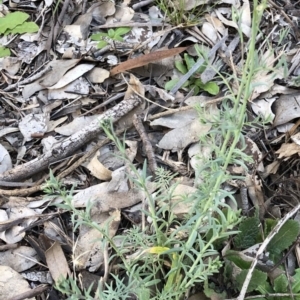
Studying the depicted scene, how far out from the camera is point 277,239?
1500 mm

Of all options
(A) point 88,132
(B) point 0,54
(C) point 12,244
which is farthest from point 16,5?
(C) point 12,244

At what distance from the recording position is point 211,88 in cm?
185

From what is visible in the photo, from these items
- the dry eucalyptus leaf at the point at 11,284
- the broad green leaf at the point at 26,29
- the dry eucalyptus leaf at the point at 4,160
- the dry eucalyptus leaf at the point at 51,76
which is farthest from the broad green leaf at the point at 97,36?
the dry eucalyptus leaf at the point at 11,284

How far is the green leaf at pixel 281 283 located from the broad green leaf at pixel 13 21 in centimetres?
141

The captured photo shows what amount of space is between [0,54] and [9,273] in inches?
36.6

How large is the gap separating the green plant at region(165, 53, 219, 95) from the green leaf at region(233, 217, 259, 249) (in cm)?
55

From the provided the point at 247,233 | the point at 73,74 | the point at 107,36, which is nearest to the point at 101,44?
the point at 107,36

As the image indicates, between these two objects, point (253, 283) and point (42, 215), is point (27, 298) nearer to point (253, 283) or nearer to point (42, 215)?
point (42, 215)

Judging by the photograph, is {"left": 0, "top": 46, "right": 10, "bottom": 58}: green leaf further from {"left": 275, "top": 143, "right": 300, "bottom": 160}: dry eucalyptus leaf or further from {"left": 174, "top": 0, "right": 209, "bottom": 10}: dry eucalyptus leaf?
{"left": 275, "top": 143, "right": 300, "bottom": 160}: dry eucalyptus leaf

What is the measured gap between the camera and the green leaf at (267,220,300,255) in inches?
58.2

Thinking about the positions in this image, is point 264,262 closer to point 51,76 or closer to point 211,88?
point 211,88

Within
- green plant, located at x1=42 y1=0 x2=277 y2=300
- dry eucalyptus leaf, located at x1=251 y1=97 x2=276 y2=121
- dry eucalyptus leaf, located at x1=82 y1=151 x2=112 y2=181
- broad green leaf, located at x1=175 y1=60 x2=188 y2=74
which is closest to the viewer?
green plant, located at x1=42 y1=0 x2=277 y2=300

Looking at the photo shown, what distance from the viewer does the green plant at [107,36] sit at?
6.57ft

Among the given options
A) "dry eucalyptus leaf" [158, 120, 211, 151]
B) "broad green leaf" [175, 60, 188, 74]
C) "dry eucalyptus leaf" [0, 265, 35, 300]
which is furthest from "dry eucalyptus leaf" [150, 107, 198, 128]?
"dry eucalyptus leaf" [0, 265, 35, 300]
